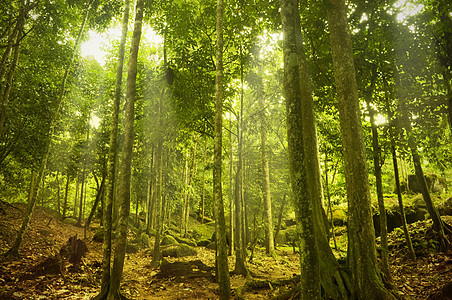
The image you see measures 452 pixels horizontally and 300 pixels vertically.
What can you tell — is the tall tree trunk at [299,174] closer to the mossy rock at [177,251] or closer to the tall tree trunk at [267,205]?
the tall tree trunk at [267,205]

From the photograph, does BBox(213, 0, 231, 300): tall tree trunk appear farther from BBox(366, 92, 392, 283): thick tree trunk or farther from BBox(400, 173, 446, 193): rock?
BBox(400, 173, 446, 193): rock

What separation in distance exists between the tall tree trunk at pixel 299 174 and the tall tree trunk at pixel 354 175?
5.71 ft

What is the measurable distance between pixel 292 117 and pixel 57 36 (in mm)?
13299

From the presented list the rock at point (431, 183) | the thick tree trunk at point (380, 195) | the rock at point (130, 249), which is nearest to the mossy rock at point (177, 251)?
the rock at point (130, 249)

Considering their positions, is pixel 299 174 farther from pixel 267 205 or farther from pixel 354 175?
pixel 267 205

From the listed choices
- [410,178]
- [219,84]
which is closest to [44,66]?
[219,84]

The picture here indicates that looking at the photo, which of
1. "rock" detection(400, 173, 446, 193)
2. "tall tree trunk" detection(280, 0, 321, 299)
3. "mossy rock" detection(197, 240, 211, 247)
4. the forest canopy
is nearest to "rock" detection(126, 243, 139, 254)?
the forest canopy

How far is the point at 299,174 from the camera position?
3.70 m

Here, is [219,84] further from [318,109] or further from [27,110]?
[27,110]

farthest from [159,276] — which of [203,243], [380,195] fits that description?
[203,243]

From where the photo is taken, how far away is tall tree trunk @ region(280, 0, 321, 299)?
3.50 metres

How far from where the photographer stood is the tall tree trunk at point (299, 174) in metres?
3.50

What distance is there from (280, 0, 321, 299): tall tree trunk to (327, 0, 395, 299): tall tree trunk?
1739 mm

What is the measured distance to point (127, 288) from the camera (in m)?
7.36
